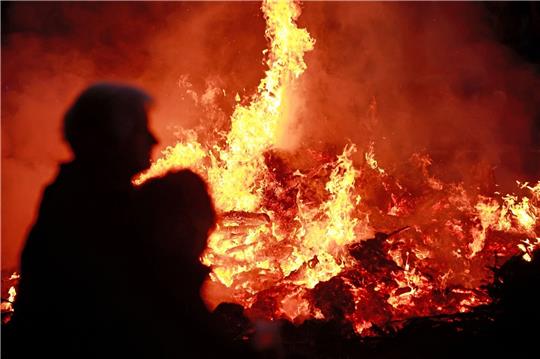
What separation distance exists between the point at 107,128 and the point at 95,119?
0.29ft

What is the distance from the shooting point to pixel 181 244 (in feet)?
7.97

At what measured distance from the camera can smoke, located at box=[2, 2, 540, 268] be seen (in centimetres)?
669

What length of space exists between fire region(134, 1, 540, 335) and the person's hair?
2.02 meters

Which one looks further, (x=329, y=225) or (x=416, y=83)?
(x=416, y=83)

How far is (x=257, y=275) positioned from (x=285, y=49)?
16.6ft

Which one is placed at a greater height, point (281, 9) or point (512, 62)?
point (281, 9)

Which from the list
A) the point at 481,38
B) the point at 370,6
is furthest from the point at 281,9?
the point at 481,38

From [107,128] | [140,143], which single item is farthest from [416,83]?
[107,128]

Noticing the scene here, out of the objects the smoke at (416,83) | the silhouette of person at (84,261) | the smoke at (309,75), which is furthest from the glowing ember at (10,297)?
the smoke at (416,83)

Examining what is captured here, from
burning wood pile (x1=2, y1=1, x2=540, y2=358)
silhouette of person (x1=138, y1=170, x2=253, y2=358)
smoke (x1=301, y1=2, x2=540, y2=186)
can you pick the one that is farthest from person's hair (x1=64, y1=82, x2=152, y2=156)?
smoke (x1=301, y1=2, x2=540, y2=186)

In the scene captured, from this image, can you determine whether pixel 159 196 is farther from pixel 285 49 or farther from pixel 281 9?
pixel 281 9

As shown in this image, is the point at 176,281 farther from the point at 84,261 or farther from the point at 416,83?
the point at 416,83

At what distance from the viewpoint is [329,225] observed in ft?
20.6

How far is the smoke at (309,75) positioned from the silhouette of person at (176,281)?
16.0 ft
